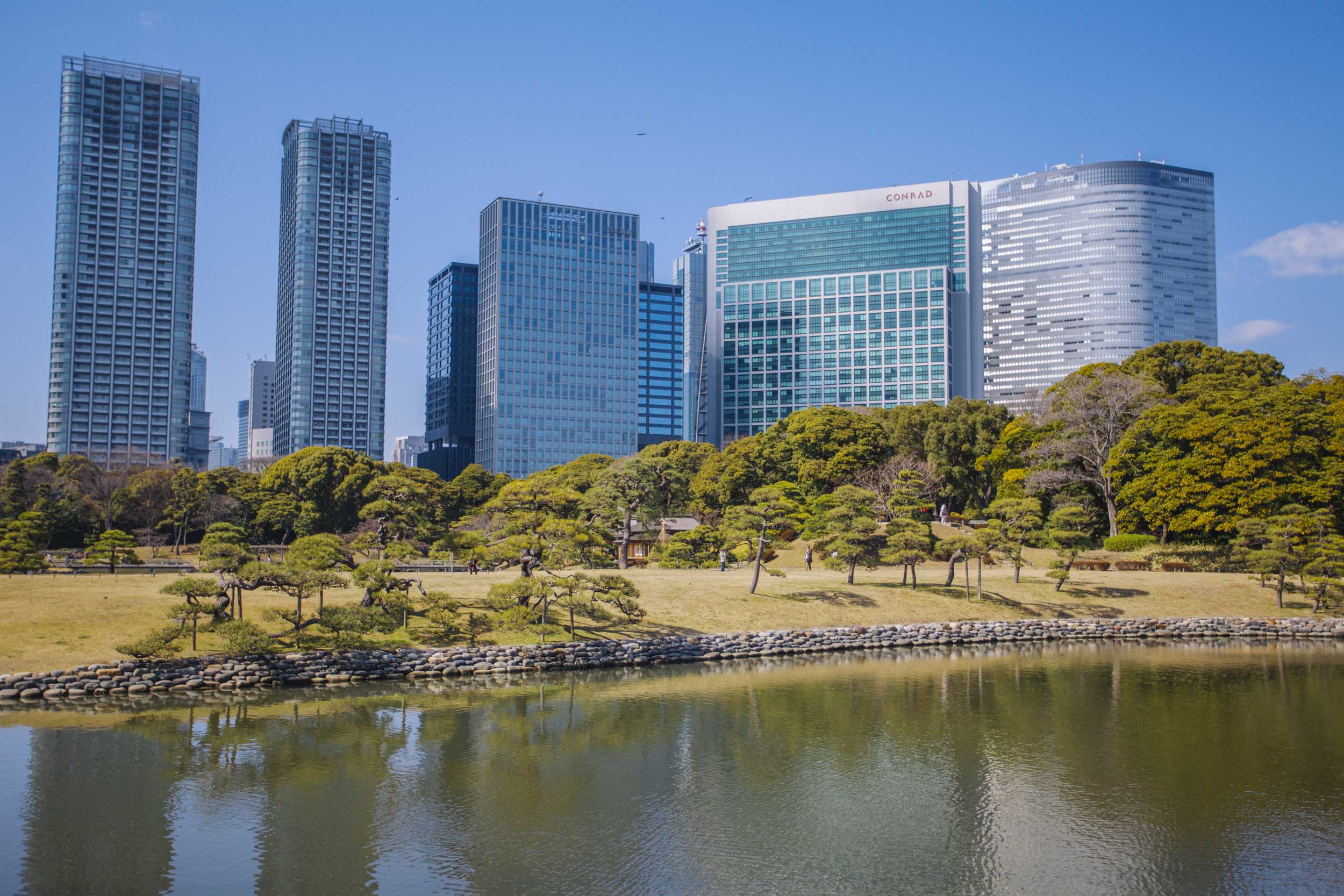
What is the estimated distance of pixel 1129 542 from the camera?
5553cm

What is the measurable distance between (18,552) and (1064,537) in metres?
50.0

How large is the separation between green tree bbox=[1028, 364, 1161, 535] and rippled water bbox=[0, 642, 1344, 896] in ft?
97.1

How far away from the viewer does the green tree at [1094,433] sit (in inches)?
2295

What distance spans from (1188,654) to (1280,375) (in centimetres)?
3508

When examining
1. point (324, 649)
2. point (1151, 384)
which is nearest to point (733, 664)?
point (324, 649)

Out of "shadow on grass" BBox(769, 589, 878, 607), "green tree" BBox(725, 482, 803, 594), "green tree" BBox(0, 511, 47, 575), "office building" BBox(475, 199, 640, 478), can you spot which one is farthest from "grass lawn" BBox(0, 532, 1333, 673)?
"office building" BBox(475, 199, 640, 478)

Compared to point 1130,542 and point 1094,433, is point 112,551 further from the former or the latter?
point 1094,433

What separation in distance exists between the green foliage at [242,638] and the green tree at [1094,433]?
47333mm

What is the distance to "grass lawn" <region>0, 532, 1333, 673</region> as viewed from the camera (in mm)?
30938

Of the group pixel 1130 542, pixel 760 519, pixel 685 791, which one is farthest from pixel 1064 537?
pixel 685 791

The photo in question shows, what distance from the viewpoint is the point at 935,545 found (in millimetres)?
57531

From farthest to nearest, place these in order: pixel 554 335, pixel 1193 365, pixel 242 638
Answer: pixel 554 335, pixel 1193 365, pixel 242 638

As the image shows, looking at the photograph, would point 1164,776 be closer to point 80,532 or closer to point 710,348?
point 80,532

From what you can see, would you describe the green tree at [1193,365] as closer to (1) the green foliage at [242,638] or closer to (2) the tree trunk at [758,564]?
(2) the tree trunk at [758,564]
